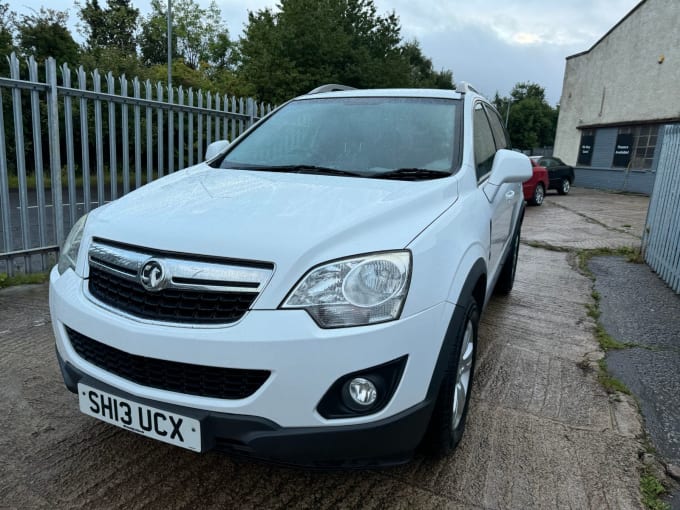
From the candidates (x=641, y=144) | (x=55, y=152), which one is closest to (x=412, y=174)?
(x=55, y=152)

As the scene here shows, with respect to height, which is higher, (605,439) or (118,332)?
(118,332)

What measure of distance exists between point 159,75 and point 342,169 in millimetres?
31390

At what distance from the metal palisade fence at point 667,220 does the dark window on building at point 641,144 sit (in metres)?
16.0

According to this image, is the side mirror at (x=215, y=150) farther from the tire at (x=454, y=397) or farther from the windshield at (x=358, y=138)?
the tire at (x=454, y=397)

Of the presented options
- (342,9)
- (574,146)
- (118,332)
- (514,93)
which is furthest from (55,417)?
(514,93)

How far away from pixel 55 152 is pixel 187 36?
157 feet

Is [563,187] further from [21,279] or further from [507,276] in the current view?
[21,279]

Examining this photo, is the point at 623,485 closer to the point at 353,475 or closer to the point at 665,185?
the point at 353,475

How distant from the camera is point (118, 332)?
184 centimetres

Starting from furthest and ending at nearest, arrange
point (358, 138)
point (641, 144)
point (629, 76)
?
point (629, 76) → point (641, 144) → point (358, 138)

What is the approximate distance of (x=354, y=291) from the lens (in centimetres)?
174

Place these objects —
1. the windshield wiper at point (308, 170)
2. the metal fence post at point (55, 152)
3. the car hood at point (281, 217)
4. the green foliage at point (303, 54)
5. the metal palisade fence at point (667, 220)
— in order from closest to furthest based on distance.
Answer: the car hood at point (281, 217) → the windshield wiper at point (308, 170) → the metal fence post at point (55, 152) → the metal palisade fence at point (667, 220) → the green foliage at point (303, 54)

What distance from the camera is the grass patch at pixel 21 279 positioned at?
462 centimetres

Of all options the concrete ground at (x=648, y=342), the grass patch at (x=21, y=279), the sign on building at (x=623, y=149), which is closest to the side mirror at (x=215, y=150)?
the grass patch at (x=21, y=279)
